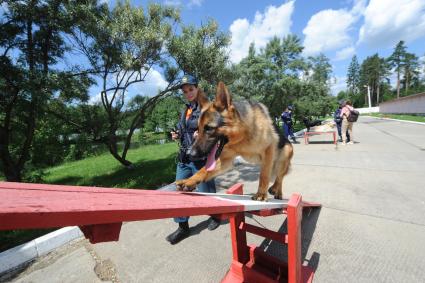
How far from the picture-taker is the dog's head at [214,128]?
2602 millimetres

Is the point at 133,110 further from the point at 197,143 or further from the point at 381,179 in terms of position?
the point at 381,179

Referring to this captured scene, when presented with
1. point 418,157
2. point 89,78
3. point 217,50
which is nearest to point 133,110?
point 89,78

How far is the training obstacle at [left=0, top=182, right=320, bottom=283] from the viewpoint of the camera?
0.83 meters

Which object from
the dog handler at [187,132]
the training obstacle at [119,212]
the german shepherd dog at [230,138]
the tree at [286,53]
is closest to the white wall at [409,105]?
the tree at [286,53]

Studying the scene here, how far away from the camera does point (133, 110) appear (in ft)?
28.8

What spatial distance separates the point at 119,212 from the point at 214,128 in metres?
1.73

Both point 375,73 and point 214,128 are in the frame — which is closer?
point 214,128

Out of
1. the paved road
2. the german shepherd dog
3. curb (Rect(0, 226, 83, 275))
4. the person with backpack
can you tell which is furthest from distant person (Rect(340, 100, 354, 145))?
curb (Rect(0, 226, 83, 275))

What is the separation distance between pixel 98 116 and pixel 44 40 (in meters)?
2.56

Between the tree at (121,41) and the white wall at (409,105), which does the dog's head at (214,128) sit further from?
the white wall at (409,105)

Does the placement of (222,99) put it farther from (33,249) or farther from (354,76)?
(354,76)

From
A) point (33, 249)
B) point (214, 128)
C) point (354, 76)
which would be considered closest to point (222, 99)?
point (214, 128)

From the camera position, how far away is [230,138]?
278cm

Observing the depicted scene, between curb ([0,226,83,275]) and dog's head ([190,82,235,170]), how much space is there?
9.18 feet
